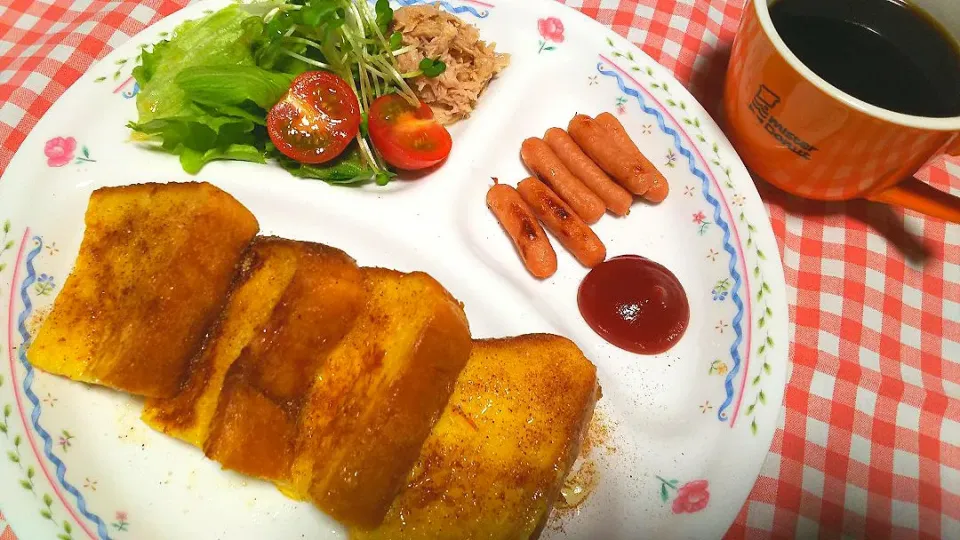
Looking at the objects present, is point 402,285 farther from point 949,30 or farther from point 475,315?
point 949,30

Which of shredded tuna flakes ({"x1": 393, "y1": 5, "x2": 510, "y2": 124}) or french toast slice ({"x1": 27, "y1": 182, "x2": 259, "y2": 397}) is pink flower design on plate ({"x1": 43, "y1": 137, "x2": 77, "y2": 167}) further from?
shredded tuna flakes ({"x1": 393, "y1": 5, "x2": 510, "y2": 124})

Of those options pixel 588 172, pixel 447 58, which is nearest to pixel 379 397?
pixel 588 172

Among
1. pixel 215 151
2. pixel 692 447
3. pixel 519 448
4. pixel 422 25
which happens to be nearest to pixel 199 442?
pixel 519 448

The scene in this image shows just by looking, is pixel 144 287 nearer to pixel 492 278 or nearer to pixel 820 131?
pixel 492 278

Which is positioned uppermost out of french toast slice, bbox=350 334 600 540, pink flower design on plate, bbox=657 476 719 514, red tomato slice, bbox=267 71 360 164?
red tomato slice, bbox=267 71 360 164

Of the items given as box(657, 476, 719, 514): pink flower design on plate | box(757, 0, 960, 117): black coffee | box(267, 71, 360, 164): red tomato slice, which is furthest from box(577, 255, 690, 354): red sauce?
box(267, 71, 360, 164): red tomato slice

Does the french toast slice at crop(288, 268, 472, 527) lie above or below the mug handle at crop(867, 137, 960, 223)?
below
